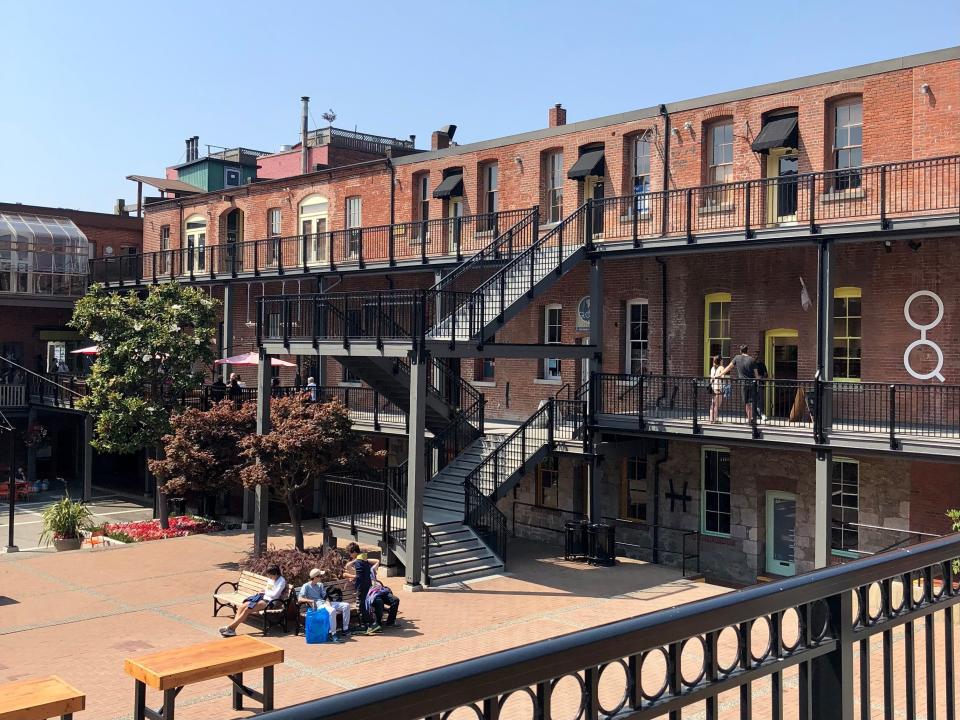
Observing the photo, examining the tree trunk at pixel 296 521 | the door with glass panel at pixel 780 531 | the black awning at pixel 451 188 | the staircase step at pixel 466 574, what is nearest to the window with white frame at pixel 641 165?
the black awning at pixel 451 188

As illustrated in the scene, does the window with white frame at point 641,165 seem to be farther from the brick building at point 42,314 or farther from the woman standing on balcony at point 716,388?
the brick building at point 42,314

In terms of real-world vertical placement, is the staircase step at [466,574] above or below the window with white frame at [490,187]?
below

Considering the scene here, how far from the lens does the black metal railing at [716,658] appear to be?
2111 mm

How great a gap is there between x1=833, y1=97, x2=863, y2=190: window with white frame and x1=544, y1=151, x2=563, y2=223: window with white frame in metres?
7.90

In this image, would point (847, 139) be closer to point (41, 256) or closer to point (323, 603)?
point (323, 603)

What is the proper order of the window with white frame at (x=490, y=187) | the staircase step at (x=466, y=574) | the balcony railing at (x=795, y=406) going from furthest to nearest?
1. the window with white frame at (x=490, y=187)
2. the staircase step at (x=466, y=574)
3. the balcony railing at (x=795, y=406)

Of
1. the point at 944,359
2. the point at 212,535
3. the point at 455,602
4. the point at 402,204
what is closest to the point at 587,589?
the point at 455,602

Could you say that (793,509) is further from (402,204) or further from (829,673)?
(829,673)

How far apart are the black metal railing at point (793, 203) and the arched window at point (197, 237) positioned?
19.2m

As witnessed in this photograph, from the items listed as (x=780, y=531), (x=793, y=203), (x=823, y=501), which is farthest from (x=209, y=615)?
(x=793, y=203)

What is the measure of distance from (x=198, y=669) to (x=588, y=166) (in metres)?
18.1

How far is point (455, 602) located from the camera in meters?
19.0

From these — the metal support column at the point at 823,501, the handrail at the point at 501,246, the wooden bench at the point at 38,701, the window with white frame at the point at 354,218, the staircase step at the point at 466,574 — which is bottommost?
the staircase step at the point at 466,574

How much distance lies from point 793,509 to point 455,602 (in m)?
8.86
